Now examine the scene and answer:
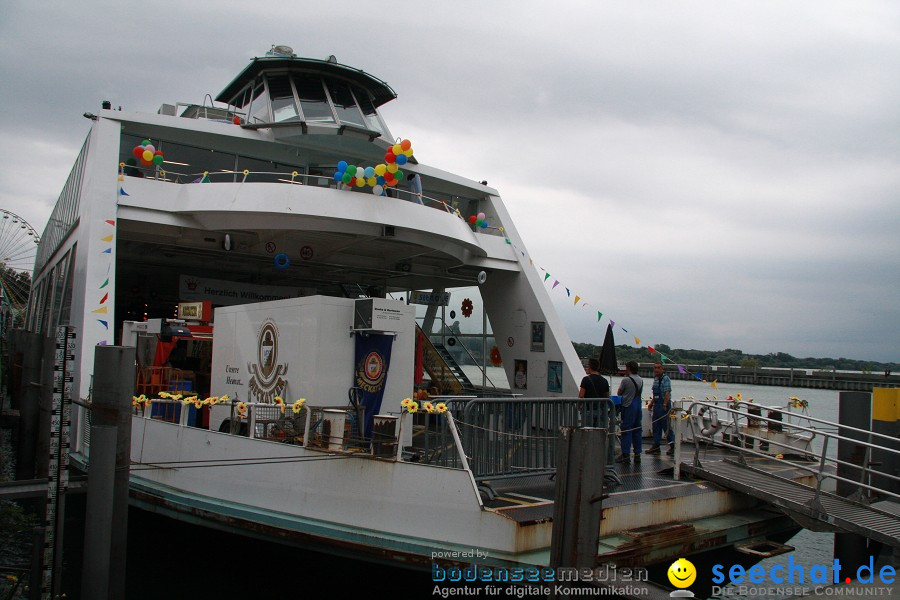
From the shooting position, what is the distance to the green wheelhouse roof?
44.0ft

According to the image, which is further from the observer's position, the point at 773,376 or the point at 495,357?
the point at 773,376

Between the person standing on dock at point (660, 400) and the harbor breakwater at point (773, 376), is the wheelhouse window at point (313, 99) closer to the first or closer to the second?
the person standing on dock at point (660, 400)

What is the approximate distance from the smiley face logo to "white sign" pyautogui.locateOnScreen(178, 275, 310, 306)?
1139 centimetres

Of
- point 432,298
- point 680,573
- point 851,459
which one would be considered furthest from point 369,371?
point 432,298

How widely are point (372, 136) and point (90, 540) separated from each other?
9.33 metres

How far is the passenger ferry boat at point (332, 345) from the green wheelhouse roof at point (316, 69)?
0.14 ft

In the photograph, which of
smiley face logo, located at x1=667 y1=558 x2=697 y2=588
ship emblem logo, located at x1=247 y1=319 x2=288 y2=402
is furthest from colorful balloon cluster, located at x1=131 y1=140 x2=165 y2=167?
smiley face logo, located at x1=667 y1=558 x2=697 y2=588

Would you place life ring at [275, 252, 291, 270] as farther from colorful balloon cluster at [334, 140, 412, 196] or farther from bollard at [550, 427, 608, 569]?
bollard at [550, 427, 608, 569]

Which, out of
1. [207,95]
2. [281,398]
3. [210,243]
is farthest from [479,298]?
[281,398]

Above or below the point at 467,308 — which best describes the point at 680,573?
below

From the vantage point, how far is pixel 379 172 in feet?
37.1

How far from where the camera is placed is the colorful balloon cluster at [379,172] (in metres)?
11.3

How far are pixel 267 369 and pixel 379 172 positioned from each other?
152 inches

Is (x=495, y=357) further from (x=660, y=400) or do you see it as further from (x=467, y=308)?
(x=660, y=400)
